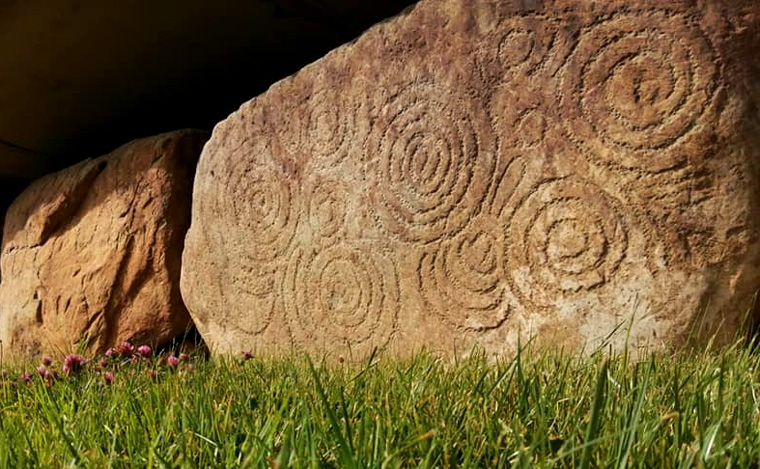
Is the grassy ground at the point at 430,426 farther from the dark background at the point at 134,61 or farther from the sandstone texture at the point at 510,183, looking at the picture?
the dark background at the point at 134,61

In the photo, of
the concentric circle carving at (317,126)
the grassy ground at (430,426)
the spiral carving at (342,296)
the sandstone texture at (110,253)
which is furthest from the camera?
the sandstone texture at (110,253)

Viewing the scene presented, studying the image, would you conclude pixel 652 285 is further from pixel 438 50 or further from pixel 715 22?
pixel 438 50

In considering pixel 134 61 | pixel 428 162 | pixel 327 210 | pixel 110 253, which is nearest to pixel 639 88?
pixel 428 162

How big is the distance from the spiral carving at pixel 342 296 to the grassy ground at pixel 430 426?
818 millimetres

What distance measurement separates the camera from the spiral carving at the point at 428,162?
1.90m

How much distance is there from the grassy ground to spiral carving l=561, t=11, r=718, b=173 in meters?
0.58

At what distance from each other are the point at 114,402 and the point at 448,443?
53 centimetres

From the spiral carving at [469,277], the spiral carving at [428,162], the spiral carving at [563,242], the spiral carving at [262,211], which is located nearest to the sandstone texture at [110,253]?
the spiral carving at [262,211]

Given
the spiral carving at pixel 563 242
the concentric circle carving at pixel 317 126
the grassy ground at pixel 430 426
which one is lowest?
the grassy ground at pixel 430 426

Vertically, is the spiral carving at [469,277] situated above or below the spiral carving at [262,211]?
below

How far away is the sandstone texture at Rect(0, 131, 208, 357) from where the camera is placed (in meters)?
2.85

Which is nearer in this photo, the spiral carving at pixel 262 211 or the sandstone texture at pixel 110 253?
the spiral carving at pixel 262 211

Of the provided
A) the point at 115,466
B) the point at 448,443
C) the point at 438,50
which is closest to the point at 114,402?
the point at 115,466

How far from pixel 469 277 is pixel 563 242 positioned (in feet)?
0.83
